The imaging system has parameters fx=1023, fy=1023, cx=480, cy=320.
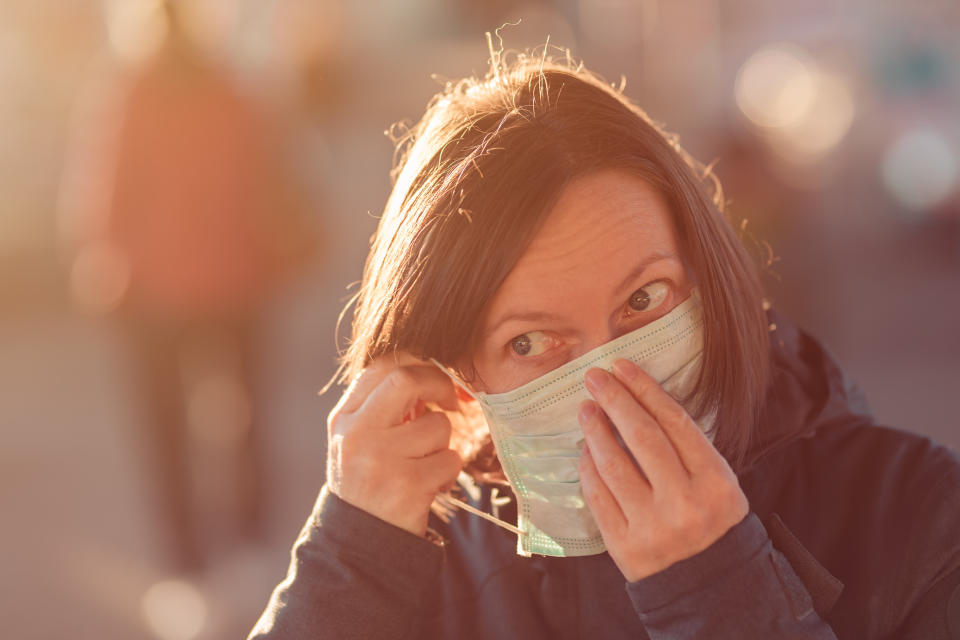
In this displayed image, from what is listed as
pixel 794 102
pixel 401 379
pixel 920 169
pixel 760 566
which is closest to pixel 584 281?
pixel 401 379

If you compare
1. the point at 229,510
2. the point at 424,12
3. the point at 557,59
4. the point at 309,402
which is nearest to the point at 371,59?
the point at 424,12

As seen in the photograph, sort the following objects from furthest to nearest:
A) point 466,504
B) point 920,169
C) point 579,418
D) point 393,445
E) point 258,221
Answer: point 920,169
point 258,221
point 466,504
point 393,445
point 579,418

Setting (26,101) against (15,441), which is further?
(26,101)

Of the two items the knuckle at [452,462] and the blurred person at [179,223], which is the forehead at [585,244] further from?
the blurred person at [179,223]

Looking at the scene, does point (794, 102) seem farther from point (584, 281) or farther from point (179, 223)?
point (584, 281)

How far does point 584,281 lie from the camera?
1728 mm

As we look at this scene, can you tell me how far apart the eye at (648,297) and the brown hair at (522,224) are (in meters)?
0.07

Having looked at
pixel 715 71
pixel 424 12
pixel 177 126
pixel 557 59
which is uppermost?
pixel 424 12

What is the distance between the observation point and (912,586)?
1.58m

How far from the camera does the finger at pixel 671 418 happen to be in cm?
154

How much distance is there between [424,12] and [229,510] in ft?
36.9

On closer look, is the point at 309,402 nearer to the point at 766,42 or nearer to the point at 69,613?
the point at 69,613

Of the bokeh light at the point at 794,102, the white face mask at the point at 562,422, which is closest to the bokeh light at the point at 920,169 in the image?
the bokeh light at the point at 794,102

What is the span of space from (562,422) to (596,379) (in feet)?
0.78
